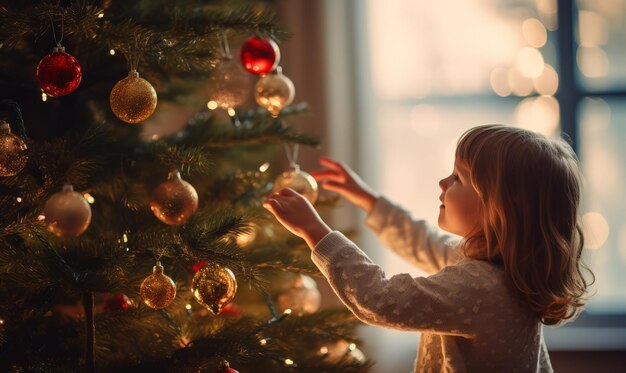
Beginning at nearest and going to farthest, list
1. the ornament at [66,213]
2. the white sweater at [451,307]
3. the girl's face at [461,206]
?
1. the ornament at [66,213]
2. the white sweater at [451,307]
3. the girl's face at [461,206]

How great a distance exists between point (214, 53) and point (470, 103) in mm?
1270

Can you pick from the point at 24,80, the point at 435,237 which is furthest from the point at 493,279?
the point at 24,80

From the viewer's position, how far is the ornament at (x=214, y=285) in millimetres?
882

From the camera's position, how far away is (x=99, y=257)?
2.86 feet

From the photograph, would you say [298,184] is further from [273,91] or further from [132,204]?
[132,204]

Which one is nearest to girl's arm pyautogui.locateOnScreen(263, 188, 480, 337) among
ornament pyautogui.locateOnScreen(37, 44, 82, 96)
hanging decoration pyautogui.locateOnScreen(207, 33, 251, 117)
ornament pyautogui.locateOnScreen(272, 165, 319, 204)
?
ornament pyautogui.locateOnScreen(272, 165, 319, 204)

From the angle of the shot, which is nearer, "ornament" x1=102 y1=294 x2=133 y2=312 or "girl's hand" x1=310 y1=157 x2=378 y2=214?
"ornament" x1=102 y1=294 x2=133 y2=312

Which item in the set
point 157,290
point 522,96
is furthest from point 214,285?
point 522,96

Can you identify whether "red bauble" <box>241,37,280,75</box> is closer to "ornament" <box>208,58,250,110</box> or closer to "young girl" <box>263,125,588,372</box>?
"ornament" <box>208,58,250,110</box>

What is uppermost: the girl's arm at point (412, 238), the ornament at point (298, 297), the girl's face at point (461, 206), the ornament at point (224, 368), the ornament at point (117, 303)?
the girl's face at point (461, 206)

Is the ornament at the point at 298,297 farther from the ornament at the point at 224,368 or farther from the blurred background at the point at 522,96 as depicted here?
the blurred background at the point at 522,96

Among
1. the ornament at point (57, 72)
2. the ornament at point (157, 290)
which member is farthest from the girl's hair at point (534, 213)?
the ornament at point (57, 72)

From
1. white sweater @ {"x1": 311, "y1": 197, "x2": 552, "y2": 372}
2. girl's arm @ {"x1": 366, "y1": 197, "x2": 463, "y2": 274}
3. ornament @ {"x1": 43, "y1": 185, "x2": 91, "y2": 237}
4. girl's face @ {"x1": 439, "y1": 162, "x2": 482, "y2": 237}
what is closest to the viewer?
ornament @ {"x1": 43, "y1": 185, "x2": 91, "y2": 237}

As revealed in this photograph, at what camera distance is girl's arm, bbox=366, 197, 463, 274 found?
49.4 inches
